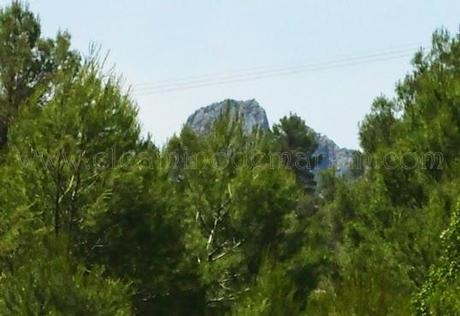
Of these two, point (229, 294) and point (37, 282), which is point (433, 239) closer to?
point (229, 294)

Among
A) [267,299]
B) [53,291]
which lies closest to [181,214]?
[267,299]

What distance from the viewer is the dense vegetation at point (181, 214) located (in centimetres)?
1200

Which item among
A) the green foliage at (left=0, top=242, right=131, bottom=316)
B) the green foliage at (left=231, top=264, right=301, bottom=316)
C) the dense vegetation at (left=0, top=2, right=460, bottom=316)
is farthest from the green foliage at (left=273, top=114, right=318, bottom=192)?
the green foliage at (left=0, top=242, right=131, bottom=316)

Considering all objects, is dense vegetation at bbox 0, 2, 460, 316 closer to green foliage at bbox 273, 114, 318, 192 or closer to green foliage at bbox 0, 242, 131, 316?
green foliage at bbox 0, 242, 131, 316

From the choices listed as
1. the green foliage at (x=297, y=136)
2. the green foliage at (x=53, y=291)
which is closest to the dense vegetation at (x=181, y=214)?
the green foliage at (x=53, y=291)

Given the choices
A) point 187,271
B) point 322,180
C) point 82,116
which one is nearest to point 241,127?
point 187,271

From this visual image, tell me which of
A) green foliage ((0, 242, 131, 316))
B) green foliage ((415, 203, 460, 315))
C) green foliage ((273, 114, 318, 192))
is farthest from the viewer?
green foliage ((273, 114, 318, 192))

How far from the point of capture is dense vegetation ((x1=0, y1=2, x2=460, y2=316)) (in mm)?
12000

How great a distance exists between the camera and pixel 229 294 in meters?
17.2

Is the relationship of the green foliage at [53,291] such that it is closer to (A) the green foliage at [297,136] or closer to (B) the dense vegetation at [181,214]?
(B) the dense vegetation at [181,214]

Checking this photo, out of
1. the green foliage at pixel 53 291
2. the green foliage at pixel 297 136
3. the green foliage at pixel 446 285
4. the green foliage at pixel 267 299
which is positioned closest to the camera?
the green foliage at pixel 53 291

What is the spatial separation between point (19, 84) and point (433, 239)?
37.1 feet

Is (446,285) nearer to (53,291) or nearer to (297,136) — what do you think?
(53,291)

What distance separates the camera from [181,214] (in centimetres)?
1537
